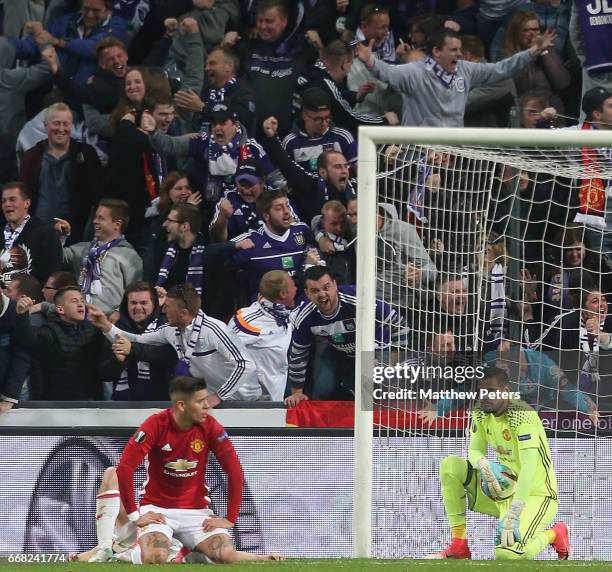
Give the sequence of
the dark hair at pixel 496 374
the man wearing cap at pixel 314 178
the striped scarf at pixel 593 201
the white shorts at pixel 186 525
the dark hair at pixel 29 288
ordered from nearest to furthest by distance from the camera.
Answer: the white shorts at pixel 186 525
the dark hair at pixel 496 374
the striped scarf at pixel 593 201
the dark hair at pixel 29 288
the man wearing cap at pixel 314 178

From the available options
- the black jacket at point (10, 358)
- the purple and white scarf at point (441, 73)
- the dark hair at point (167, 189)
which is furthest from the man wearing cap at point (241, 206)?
the black jacket at point (10, 358)

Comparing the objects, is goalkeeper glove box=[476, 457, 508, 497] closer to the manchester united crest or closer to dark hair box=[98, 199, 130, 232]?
the manchester united crest

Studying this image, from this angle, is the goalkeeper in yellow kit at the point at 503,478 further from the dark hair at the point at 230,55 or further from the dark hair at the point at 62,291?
the dark hair at the point at 230,55

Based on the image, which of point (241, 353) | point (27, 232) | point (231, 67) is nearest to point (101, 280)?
point (27, 232)

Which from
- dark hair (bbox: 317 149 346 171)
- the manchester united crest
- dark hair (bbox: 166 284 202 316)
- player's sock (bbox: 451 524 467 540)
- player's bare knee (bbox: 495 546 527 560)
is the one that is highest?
dark hair (bbox: 317 149 346 171)

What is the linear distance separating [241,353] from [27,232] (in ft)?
6.38

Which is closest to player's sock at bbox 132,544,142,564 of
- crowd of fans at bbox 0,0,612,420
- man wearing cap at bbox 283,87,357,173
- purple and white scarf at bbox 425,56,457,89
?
crowd of fans at bbox 0,0,612,420

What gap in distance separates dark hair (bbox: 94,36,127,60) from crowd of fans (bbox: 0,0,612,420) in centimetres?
5

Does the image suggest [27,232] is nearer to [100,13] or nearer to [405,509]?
[100,13]

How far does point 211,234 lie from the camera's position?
891 centimetres

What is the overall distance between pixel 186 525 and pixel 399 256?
6.74 feet

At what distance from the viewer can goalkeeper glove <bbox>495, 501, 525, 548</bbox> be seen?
262 inches

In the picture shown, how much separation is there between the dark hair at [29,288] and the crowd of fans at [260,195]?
0.03m

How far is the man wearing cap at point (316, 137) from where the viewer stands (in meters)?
9.09
